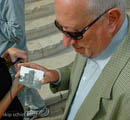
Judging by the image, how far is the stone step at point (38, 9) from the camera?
454cm

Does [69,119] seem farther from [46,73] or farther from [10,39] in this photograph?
[10,39]

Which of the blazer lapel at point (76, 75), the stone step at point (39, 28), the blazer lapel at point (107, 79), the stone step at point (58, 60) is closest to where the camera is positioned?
the blazer lapel at point (107, 79)

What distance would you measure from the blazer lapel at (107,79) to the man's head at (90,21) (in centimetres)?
10

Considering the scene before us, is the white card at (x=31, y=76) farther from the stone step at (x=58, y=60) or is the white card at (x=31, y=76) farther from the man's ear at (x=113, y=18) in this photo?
the stone step at (x=58, y=60)

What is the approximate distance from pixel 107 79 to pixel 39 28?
10.7ft

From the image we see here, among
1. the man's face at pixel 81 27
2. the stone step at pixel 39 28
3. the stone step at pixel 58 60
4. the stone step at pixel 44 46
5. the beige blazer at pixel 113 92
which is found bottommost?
the stone step at pixel 58 60

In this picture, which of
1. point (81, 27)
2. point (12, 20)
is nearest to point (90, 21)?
point (81, 27)

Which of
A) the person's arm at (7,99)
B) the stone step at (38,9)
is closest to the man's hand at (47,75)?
the person's arm at (7,99)

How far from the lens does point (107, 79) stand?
4.14ft

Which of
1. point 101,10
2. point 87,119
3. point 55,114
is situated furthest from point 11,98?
point 55,114

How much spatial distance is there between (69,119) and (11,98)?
535 mm

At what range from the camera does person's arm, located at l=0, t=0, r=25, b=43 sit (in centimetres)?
201

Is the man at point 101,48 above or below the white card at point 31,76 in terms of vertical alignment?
above

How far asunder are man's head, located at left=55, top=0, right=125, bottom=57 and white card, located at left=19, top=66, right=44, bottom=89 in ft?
1.46
